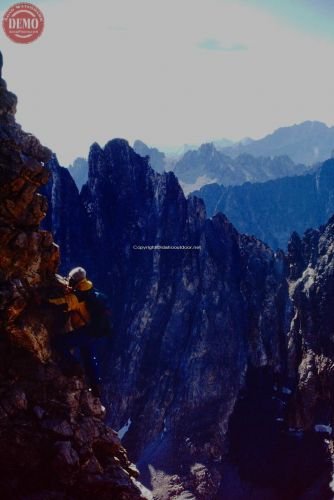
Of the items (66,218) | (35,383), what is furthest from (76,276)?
(66,218)

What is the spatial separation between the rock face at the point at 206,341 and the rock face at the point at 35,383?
219 ft

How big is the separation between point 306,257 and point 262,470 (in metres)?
53.3

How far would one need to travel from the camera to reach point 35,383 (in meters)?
17.4

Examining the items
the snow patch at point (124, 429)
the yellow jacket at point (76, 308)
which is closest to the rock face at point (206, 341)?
the snow patch at point (124, 429)

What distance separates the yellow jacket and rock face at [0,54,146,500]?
0.57m

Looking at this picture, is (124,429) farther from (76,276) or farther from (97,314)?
(76,276)

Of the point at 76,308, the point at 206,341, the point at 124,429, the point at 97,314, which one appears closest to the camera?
the point at 76,308

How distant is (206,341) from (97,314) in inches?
3276

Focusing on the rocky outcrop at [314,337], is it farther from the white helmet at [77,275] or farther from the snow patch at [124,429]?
the white helmet at [77,275]

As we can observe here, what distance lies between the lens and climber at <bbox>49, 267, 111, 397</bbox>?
19062 mm

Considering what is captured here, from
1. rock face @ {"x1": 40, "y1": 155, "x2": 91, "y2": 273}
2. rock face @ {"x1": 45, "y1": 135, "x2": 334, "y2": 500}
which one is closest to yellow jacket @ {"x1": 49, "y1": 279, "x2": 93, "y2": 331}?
rock face @ {"x1": 45, "y1": 135, "x2": 334, "y2": 500}

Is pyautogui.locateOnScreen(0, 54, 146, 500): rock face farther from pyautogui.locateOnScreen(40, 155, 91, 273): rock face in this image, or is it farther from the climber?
pyautogui.locateOnScreen(40, 155, 91, 273): rock face

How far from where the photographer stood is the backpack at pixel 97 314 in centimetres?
1984

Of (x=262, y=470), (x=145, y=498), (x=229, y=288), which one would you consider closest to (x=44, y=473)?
(x=145, y=498)
